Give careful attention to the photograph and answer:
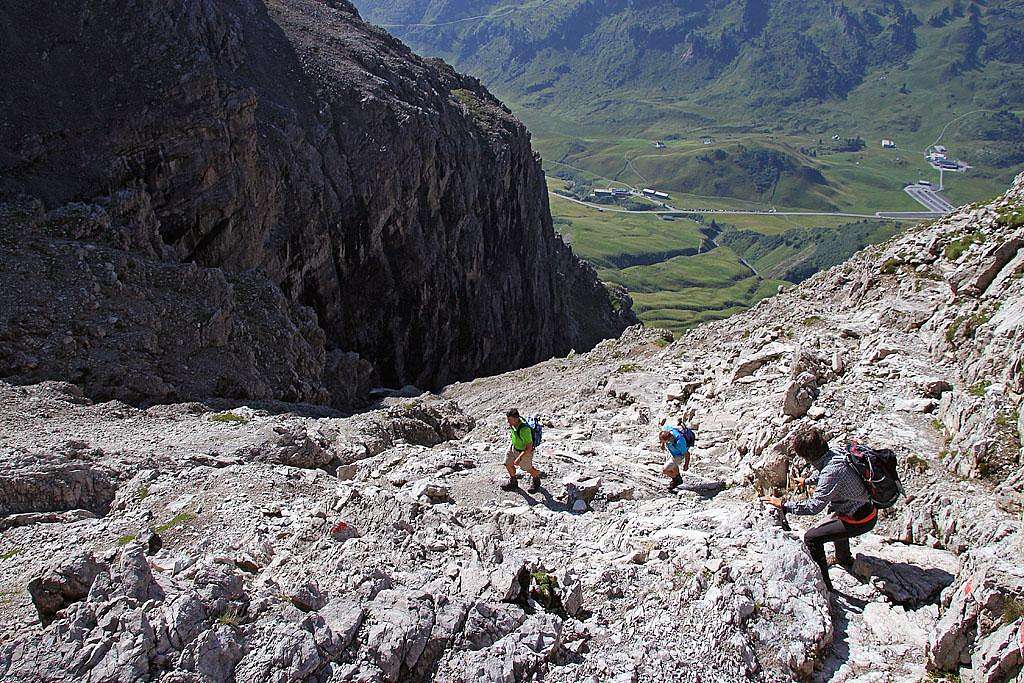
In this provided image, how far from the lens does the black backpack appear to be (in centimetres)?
1176

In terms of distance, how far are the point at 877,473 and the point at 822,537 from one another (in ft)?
4.27

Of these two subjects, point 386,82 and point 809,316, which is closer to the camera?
point 809,316

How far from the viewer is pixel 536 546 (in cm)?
1411

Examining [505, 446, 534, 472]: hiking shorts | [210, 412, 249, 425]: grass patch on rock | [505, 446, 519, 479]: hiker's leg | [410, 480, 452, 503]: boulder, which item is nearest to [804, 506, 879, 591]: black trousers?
[505, 446, 534, 472]: hiking shorts

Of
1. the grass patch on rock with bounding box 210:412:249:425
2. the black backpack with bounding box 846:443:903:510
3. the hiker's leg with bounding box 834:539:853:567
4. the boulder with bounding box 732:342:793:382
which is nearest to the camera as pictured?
the black backpack with bounding box 846:443:903:510

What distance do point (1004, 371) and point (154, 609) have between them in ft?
52.1

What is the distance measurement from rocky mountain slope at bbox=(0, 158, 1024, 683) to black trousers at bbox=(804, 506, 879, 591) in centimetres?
35

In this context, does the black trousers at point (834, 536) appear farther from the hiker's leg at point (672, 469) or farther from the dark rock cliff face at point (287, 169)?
the dark rock cliff face at point (287, 169)

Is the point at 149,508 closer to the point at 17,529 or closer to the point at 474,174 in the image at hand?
the point at 17,529

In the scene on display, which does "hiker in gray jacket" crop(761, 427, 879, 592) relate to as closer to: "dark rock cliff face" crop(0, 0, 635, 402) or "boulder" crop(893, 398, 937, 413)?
"boulder" crop(893, 398, 937, 413)

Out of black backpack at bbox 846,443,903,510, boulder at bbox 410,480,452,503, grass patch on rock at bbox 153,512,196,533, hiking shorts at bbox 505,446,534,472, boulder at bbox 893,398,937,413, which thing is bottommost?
boulder at bbox 410,480,452,503

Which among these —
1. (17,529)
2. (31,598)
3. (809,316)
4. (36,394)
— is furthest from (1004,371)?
(36,394)

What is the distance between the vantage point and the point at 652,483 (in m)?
17.5

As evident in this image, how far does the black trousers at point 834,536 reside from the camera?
12.0 metres
